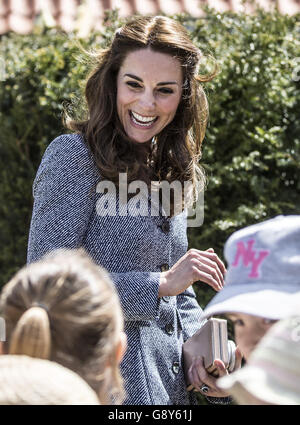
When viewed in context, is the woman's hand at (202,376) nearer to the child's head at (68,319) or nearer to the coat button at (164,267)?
the coat button at (164,267)

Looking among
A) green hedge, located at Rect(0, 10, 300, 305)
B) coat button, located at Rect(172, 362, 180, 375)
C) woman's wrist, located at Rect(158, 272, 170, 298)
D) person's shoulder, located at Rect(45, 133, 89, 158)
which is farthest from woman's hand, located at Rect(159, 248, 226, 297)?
green hedge, located at Rect(0, 10, 300, 305)

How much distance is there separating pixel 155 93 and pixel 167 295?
2.34 ft

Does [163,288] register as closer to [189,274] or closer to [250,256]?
[189,274]

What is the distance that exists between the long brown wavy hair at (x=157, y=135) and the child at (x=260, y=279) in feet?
2.36

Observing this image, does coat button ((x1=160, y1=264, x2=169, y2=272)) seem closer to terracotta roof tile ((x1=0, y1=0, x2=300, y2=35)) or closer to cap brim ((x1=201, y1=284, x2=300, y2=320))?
cap brim ((x1=201, y1=284, x2=300, y2=320))

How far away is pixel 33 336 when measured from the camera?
174 centimetres

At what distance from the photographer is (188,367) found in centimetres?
261

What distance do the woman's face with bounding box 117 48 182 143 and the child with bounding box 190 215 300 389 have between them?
84cm

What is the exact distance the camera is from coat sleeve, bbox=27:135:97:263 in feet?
7.85

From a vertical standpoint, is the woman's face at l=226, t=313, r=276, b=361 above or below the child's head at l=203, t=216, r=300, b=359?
below

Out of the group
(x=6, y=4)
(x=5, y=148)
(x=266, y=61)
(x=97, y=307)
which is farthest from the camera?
(x=6, y=4)

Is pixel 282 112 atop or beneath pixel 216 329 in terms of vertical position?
atop

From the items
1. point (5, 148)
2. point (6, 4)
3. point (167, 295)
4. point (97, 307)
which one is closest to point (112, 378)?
point (97, 307)
